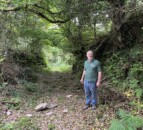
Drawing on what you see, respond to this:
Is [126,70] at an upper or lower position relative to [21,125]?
upper

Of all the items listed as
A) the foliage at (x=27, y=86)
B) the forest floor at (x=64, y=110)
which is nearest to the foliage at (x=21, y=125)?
the forest floor at (x=64, y=110)

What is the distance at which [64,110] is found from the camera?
752 cm

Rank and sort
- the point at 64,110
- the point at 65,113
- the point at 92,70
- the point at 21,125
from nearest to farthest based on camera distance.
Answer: the point at 21,125 < the point at 92,70 < the point at 65,113 < the point at 64,110

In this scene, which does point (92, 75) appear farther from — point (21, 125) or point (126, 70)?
point (21, 125)

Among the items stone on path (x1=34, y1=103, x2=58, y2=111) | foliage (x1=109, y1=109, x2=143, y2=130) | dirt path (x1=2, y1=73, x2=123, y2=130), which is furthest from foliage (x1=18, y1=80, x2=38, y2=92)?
foliage (x1=109, y1=109, x2=143, y2=130)

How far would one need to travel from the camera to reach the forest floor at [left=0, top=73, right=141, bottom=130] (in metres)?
6.48

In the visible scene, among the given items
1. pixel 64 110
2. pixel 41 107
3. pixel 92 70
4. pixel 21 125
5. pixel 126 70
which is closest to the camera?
pixel 21 125

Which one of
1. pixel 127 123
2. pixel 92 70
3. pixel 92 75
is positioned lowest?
pixel 127 123

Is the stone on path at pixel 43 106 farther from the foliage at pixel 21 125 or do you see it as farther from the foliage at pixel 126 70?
the foliage at pixel 126 70

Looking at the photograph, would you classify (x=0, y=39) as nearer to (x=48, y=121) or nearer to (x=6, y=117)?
(x=6, y=117)

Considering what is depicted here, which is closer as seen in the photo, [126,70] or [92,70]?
[92,70]

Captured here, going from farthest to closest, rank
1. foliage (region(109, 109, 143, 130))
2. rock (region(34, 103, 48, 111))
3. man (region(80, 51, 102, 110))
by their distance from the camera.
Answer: rock (region(34, 103, 48, 111)), man (region(80, 51, 102, 110)), foliage (region(109, 109, 143, 130))

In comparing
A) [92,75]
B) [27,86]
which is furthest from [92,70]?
[27,86]

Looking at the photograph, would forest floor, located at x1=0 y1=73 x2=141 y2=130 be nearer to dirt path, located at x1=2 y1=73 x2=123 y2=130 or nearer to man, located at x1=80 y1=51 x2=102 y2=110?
dirt path, located at x1=2 y1=73 x2=123 y2=130
